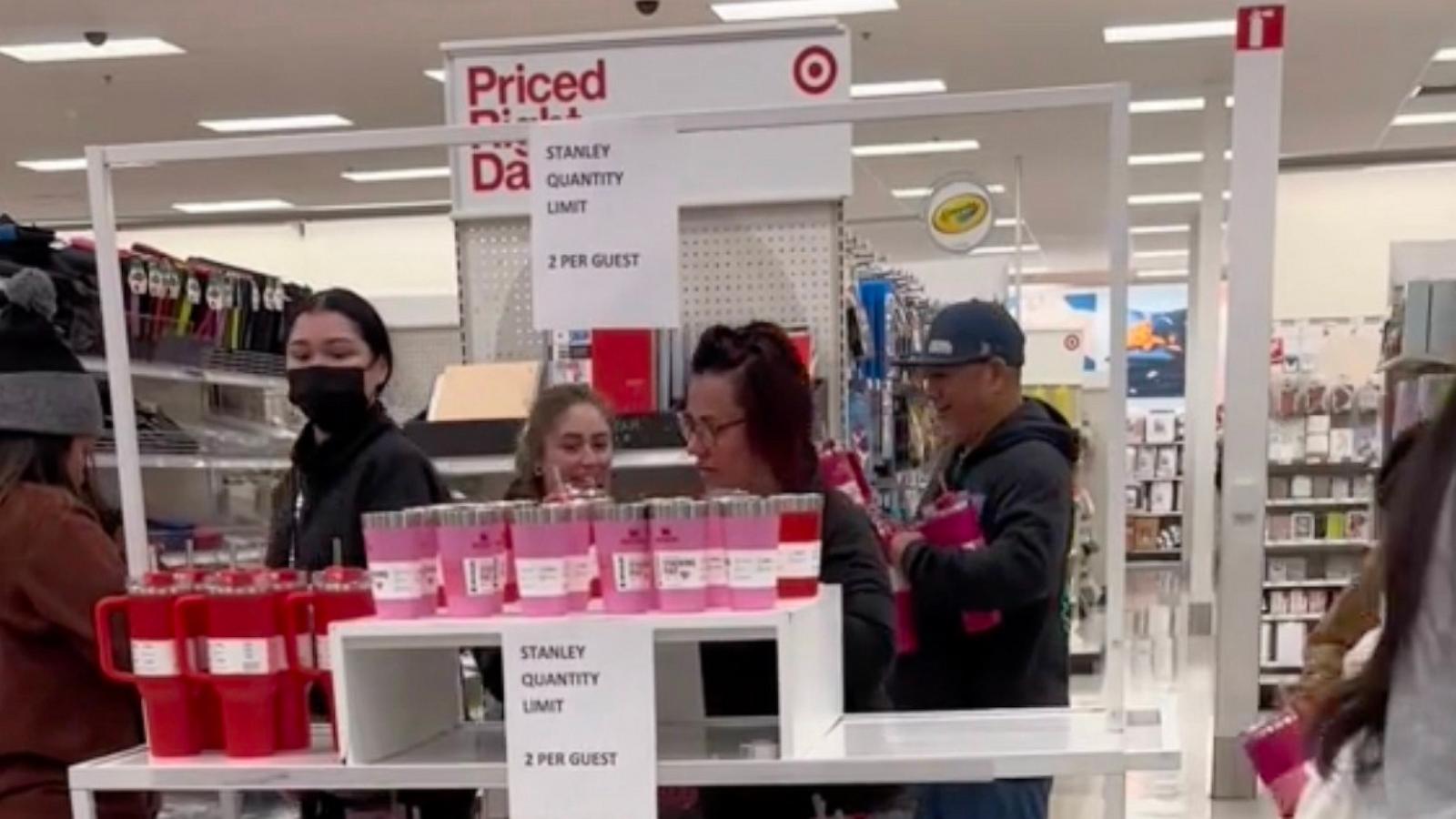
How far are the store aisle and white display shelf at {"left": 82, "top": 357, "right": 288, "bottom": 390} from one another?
288cm

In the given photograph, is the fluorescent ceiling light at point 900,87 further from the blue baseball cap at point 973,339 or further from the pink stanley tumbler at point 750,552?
the pink stanley tumbler at point 750,552

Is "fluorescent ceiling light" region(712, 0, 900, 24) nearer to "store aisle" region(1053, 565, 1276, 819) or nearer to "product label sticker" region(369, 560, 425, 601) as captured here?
"store aisle" region(1053, 565, 1276, 819)

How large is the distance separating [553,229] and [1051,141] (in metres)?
9.38

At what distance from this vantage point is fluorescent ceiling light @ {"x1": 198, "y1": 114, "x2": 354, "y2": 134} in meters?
9.88

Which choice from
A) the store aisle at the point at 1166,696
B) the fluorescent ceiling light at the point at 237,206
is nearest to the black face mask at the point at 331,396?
the store aisle at the point at 1166,696

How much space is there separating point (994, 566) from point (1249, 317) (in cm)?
381

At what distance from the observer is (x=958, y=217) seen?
10.2 metres

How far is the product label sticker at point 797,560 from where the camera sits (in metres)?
1.68

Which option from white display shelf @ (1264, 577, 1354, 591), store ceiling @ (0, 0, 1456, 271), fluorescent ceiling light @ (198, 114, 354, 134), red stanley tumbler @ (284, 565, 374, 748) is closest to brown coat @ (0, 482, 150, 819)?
red stanley tumbler @ (284, 565, 374, 748)

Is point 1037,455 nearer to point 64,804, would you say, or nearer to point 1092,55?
point 64,804

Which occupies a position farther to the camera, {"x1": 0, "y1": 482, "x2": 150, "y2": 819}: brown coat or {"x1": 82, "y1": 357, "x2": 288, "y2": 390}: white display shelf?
{"x1": 82, "y1": 357, "x2": 288, "y2": 390}: white display shelf

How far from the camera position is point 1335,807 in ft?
5.16

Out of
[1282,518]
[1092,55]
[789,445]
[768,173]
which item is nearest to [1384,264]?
[1282,518]

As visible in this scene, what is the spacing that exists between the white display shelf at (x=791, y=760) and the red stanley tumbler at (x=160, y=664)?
1.3 inches
